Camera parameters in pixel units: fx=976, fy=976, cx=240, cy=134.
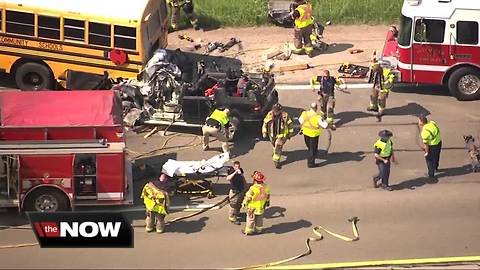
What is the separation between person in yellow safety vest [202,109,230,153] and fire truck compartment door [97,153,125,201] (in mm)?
3543

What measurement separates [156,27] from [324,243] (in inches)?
391

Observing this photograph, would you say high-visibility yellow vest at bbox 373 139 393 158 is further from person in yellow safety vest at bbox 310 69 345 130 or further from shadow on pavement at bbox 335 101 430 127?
shadow on pavement at bbox 335 101 430 127

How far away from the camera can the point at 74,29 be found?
26.1m

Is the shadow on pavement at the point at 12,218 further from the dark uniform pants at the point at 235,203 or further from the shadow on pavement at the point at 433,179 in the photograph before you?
the shadow on pavement at the point at 433,179

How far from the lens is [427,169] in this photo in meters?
23.1

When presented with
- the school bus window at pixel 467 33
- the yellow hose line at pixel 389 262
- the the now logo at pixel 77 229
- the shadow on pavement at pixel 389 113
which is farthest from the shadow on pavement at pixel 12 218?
the school bus window at pixel 467 33

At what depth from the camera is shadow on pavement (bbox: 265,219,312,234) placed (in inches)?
808

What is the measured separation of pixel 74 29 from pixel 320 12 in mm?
9488

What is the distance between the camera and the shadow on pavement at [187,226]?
2052 centimetres

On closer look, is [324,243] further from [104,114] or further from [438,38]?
[438,38]

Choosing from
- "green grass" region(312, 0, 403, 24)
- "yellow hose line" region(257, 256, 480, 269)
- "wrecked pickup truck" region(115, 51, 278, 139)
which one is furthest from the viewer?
"green grass" region(312, 0, 403, 24)

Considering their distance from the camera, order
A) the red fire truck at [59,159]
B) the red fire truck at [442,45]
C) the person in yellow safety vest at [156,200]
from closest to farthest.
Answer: the person in yellow safety vest at [156,200], the red fire truck at [59,159], the red fire truck at [442,45]

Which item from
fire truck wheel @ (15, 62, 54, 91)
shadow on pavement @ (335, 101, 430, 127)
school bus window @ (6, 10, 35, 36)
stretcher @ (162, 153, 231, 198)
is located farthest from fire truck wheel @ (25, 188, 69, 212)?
shadow on pavement @ (335, 101, 430, 127)

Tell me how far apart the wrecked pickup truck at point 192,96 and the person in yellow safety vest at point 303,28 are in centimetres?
406
